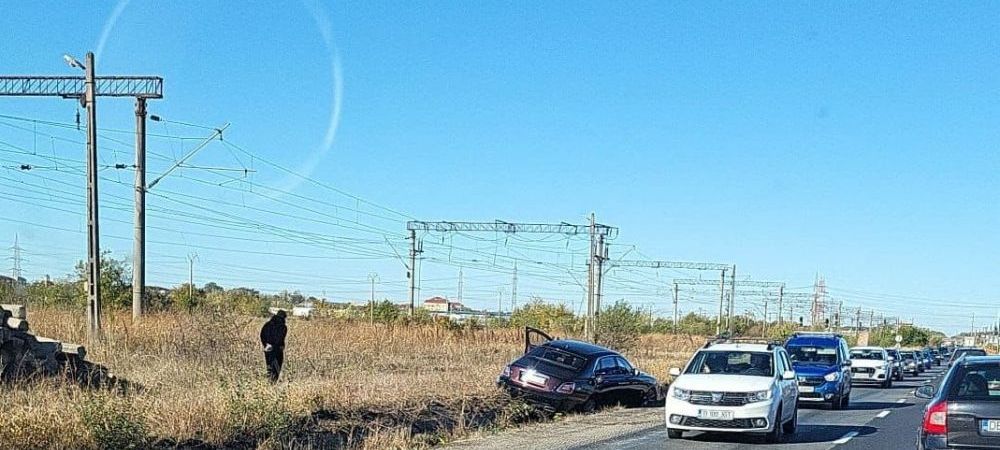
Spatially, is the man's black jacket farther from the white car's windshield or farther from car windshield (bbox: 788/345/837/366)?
the white car's windshield

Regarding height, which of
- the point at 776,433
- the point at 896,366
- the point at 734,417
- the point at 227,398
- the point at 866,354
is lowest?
the point at 896,366

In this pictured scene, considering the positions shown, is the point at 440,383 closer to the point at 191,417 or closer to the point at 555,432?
the point at 555,432

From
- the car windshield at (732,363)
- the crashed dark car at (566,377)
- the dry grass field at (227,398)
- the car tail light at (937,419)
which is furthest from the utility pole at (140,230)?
the car tail light at (937,419)

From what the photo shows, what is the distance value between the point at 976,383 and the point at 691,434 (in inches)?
305

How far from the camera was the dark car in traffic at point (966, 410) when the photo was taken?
36.6 ft

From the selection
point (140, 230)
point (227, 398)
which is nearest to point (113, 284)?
point (140, 230)

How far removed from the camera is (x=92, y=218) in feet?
86.9

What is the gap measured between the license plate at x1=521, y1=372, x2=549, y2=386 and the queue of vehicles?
0.02 m

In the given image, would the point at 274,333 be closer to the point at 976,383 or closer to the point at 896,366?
the point at 976,383

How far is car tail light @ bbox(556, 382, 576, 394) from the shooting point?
23.4 meters

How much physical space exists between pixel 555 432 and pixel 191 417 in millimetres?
6863

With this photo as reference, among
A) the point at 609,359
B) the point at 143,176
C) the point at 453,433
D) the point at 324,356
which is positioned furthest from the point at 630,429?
the point at 143,176

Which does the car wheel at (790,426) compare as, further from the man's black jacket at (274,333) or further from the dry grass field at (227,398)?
the man's black jacket at (274,333)

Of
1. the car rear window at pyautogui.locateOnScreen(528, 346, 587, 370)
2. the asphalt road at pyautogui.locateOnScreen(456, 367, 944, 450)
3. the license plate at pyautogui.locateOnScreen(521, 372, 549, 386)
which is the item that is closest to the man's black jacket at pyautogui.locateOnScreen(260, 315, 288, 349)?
the license plate at pyautogui.locateOnScreen(521, 372, 549, 386)
